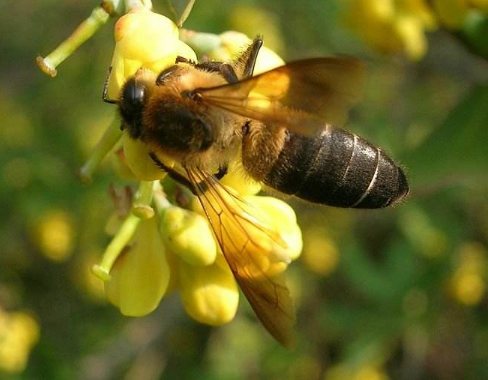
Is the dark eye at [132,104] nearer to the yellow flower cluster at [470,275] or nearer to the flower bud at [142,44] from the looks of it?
the flower bud at [142,44]

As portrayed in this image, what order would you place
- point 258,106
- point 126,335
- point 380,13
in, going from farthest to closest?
point 126,335 → point 380,13 → point 258,106

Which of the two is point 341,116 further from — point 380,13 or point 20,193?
point 20,193

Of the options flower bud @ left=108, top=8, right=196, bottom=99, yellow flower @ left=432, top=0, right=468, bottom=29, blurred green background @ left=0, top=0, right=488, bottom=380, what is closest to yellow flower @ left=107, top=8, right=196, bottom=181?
flower bud @ left=108, top=8, right=196, bottom=99

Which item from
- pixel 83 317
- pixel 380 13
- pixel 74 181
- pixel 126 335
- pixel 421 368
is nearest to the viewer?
pixel 380 13

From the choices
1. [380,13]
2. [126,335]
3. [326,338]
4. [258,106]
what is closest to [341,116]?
[258,106]

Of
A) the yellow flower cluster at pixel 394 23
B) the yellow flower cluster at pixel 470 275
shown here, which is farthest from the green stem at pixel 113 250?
the yellow flower cluster at pixel 470 275

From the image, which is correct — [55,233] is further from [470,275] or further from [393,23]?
[393,23]

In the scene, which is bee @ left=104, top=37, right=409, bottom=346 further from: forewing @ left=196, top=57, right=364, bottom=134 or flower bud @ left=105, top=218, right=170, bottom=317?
flower bud @ left=105, top=218, right=170, bottom=317

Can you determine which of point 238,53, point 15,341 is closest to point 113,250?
point 238,53
